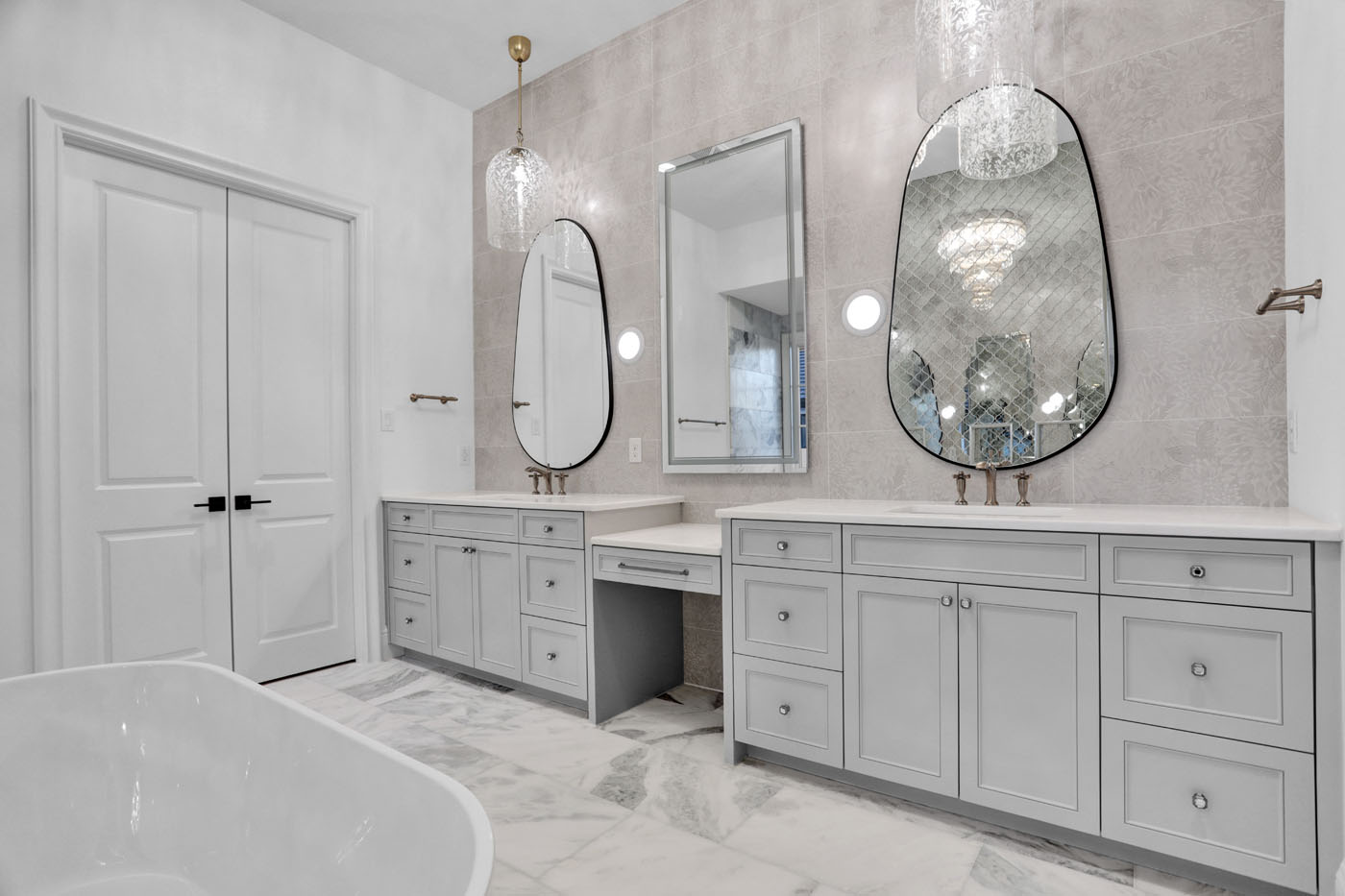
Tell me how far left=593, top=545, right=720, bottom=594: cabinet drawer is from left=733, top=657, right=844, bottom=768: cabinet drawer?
279 mm

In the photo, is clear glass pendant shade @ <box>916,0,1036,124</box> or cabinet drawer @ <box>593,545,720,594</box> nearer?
clear glass pendant shade @ <box>916,0,1036,124</box>

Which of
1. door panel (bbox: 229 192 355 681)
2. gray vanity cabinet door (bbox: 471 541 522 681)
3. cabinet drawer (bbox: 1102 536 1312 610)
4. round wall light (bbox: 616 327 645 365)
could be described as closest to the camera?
cabinet drawer (bbox: 1102 536 1312 610)

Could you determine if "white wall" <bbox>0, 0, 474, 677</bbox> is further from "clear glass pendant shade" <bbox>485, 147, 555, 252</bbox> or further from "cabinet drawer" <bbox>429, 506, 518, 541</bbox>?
"clear glass pendant shade" <bbox>485, 147, 555, 252</bbox>

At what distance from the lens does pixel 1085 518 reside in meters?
1.80

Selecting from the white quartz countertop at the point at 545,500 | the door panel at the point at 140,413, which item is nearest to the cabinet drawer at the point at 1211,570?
the white quartz countertop at the point at 545,500

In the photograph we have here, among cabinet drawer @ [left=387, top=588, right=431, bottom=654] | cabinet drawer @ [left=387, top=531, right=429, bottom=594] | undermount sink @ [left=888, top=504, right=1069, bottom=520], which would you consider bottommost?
cabinet drawer @ [left=387, top=588, right=431, bottom=654]

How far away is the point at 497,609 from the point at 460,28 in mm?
2590

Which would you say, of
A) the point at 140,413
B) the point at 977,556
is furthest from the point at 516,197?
the point at 977,556

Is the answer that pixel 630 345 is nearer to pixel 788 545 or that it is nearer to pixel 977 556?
pixel 788 545

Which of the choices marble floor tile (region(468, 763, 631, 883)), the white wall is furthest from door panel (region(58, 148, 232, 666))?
marble floor tile (region(468, 763, 631, 883))

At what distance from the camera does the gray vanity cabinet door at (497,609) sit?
9.67ft

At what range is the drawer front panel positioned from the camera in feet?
8.91

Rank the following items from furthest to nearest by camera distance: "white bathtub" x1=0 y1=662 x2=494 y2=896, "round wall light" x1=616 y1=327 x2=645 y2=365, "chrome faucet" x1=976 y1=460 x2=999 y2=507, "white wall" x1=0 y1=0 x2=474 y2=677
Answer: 1. "round wall light" x1=616 y1=327 x2=645 y2=365
2. "white wall" x1=0 y1=0 x2=474 y2=677
3. "chrome faucet" x1=976 y1=460 x2=999 y2=507
4. "white bathtub" x1=0 y1=662 x2=494 y2=896

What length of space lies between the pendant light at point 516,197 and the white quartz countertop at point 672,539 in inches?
52.3
